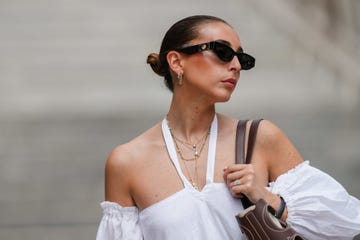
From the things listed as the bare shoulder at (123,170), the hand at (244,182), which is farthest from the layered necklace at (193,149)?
the hand at (244,182)

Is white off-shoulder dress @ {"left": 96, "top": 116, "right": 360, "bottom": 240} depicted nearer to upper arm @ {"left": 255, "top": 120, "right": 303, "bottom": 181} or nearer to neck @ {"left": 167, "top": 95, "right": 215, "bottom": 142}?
upper arm @ {"left": 255, "top": 120, "right": 303, "bottom": 181}

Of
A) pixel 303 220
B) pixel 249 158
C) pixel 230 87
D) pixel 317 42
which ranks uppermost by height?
pixel 317 42

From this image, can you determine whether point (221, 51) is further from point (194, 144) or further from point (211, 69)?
point (194, 144)

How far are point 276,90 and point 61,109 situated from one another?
5.55ft

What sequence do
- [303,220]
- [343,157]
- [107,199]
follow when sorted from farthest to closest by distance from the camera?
[343,157] → [107,199] → [303,220]

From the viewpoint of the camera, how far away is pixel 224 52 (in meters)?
3.54

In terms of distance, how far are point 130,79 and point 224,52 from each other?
3.56m

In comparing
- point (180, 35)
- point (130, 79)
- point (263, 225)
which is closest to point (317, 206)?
point (263, 225)

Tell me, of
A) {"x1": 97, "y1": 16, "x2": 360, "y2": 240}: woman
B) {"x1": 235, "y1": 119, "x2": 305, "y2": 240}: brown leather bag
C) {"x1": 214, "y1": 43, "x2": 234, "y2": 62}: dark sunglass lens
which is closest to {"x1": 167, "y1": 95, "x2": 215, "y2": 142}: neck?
{"x1": 97, "y1": 16, "x2": 360, "y2": 240}: woman

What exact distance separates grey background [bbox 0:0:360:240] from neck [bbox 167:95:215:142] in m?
3.23

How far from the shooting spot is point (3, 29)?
7.02 m

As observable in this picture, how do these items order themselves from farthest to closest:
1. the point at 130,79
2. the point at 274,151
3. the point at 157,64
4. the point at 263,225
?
1. the point at 130,79
2. the point at 157,64
3. the point at 274,151
4. the point at 263,225

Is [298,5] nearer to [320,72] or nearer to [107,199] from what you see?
[320,72]

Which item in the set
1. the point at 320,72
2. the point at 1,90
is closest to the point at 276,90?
the point at 320,72
